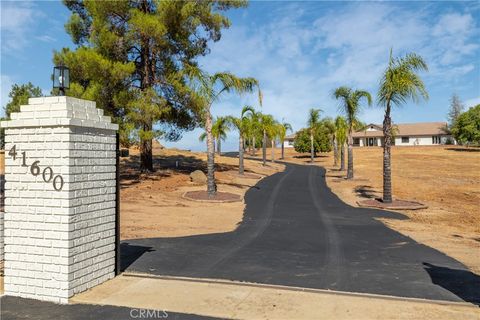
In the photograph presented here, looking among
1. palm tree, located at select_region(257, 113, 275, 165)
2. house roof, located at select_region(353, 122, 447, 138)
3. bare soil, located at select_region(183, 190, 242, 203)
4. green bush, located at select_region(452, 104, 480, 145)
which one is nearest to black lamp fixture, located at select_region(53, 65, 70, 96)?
bare soil, located at select_region(183, 190, 242, 203)

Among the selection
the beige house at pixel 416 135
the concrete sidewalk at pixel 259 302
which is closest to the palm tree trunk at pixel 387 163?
the concrete sidewalk at pixel 259 302

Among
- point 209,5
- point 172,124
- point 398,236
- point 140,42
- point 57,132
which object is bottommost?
point 398,236

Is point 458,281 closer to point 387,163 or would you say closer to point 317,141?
point 387,163

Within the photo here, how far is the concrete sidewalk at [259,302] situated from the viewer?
6.22m

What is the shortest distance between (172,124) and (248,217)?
50.6ft

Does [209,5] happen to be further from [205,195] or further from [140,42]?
[205,195]

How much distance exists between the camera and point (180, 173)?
34.0 m

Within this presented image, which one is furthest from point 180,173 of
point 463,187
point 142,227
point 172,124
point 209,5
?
point 463,187

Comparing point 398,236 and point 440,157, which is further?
point 440,157

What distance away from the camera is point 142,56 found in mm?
30078

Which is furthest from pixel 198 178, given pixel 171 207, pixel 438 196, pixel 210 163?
pixel 438 196

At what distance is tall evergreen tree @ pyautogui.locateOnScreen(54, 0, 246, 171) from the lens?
26125 mm

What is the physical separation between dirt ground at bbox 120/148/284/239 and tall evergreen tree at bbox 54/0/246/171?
3.08 meters

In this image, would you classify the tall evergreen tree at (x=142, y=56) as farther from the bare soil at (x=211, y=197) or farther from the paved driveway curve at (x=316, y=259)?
the paved driveway curve at (x=316, y=259)
